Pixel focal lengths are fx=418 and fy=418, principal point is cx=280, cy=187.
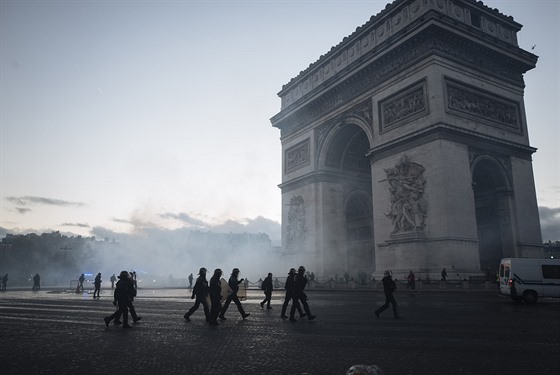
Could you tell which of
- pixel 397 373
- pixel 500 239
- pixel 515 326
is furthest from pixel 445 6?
pixel 397 373

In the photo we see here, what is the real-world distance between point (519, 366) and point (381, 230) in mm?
22345

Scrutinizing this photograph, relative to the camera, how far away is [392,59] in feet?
91.9

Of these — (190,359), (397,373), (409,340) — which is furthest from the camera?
(409,340)

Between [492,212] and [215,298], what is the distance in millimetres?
23678

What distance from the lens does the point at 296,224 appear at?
3641cm

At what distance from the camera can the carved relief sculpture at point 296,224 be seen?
117 ft

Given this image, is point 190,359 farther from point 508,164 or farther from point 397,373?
point 508,164

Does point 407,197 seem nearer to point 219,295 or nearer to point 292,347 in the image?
point 219,295

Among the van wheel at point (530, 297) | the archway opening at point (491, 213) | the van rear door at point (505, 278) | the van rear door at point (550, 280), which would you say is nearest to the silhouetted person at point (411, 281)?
the van rear door at point (505, 278)

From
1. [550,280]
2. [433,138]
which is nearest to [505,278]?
[550,280]

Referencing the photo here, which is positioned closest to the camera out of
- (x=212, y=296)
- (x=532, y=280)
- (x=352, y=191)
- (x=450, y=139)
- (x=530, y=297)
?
(x=212, y=296)

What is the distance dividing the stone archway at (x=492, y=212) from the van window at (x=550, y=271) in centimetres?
988

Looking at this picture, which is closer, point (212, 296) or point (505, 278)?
point (212, 296)

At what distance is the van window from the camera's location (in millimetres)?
16344
